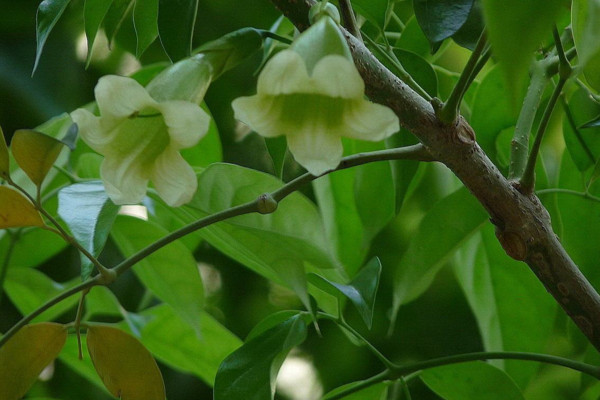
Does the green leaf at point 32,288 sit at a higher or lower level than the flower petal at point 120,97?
lower

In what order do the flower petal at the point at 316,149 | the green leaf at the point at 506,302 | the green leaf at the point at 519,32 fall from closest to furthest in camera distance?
1. the green leaf at the point at 519,32
2. the flower petal at the point at 316,149
3. the green leaf at the point at 506,302

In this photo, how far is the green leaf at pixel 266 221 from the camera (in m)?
0.45

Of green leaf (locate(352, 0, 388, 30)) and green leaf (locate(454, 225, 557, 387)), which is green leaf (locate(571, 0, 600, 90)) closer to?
green leaf (locate(352, 0, 388, 30))

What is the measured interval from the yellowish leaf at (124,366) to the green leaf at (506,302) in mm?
255

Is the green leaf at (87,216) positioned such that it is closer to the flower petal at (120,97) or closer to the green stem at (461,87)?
the flower petal at (120,97)

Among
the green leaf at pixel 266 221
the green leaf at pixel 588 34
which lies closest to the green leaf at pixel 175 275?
the green leaf at pixel 266 221

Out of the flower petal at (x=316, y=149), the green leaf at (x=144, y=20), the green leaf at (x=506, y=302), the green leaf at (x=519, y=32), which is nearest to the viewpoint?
the green leaf at (x=519, y=32)

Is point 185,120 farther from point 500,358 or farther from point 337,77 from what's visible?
point 500,358

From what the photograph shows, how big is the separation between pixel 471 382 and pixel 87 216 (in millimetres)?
253

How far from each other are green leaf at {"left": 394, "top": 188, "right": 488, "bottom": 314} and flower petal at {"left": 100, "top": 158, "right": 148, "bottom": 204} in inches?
7.6

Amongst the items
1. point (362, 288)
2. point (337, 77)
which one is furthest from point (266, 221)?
point (337, 77)

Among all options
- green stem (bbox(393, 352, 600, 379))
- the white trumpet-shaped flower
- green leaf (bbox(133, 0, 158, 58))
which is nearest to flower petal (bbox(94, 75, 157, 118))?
the white trumpet-shaped flower

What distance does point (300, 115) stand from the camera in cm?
34

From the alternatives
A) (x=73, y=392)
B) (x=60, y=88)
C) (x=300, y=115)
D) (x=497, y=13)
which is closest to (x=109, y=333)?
(x=300, y=115)
